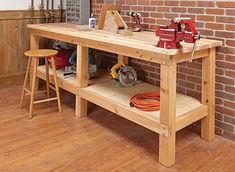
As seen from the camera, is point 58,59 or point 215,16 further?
point 58,59

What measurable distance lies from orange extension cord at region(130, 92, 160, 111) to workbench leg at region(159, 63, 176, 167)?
241mm

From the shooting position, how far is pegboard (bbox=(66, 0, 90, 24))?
3.48 meters

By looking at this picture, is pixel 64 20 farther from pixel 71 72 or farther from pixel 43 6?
pixel 71 72

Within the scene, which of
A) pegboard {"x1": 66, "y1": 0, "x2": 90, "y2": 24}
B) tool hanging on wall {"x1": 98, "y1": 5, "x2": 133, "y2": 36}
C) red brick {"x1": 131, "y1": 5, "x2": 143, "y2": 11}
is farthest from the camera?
pegboard {"x1": 66, "y1": 0, "x2": 90, "y2": 24}

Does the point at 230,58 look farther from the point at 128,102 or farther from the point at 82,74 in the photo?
the point at 82,74

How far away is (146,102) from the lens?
2.40 meters

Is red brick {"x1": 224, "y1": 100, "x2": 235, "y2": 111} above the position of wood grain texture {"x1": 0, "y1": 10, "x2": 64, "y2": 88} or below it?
below

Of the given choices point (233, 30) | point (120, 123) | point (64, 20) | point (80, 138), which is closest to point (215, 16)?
point (233, 30)

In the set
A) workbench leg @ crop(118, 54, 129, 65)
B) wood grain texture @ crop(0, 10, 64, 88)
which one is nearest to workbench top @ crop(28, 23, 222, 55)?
workbench leg @ crop(118, 54, 129, 65)

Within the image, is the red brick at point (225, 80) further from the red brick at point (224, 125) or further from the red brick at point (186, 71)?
the red brick at point (224, 125)

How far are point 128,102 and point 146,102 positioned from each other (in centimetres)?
18

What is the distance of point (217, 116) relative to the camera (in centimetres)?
257

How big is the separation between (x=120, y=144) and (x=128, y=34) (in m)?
1.00

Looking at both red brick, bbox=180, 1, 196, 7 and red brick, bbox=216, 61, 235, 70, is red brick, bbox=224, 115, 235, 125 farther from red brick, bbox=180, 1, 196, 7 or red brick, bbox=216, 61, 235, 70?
red brick, bbox=180, 1, 196, 7
